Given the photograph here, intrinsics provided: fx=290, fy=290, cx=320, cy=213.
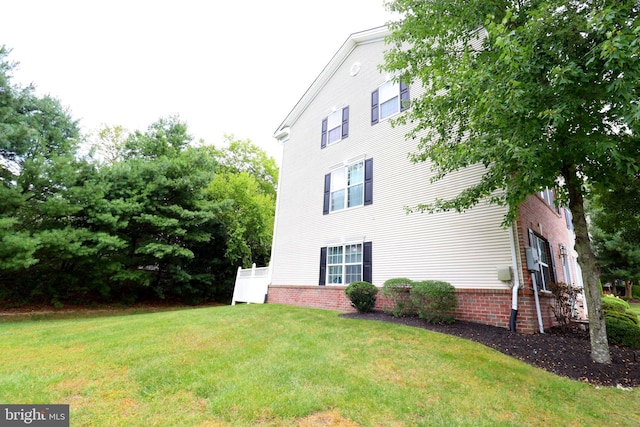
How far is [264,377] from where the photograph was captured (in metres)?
3.68

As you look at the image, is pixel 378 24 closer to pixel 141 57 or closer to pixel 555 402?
pixel 141 57

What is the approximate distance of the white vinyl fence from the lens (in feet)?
42.2

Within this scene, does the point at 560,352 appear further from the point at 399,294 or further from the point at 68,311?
the point at 68,311

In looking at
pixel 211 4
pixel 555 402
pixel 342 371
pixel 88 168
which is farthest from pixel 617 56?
pixel 88 168

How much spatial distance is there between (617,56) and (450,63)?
3.27 meters

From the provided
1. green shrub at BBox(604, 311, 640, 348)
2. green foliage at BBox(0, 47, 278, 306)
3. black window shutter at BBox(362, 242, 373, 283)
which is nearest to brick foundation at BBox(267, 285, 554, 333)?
black window shutter at BBox(362, 242, 373, 283)

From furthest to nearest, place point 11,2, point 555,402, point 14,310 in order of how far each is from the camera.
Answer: point 14,310, point 11,2, point 555,402

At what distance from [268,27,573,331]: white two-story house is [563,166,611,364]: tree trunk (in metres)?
1.23

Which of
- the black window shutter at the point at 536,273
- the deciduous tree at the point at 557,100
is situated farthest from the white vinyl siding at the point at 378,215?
the deciduous tree at the point at 557,100

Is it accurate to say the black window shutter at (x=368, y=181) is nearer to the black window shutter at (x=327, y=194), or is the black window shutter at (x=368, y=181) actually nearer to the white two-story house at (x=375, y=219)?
the white two-story house at (x=375, y=219)

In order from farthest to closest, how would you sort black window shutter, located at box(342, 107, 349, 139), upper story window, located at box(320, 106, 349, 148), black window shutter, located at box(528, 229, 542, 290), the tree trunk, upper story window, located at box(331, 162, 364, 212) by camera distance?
1. upper story window, located at box(320, 106, 349, 148)
2. black window shutter, located at box(342, 107, 349, 139)
3. upper story window, located at box(331, 162, 364, 212)
4. black window shutter, located at box(528, 229, 542, 290)
5. the tree trunk

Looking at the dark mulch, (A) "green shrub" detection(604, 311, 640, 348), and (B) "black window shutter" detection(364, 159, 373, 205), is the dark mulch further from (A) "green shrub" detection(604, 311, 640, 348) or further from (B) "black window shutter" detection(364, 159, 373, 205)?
(B) "black window shutter" detection(364, 159, 373, 205)

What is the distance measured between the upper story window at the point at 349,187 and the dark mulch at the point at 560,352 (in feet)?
14.7

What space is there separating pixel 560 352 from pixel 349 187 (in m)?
7.14
